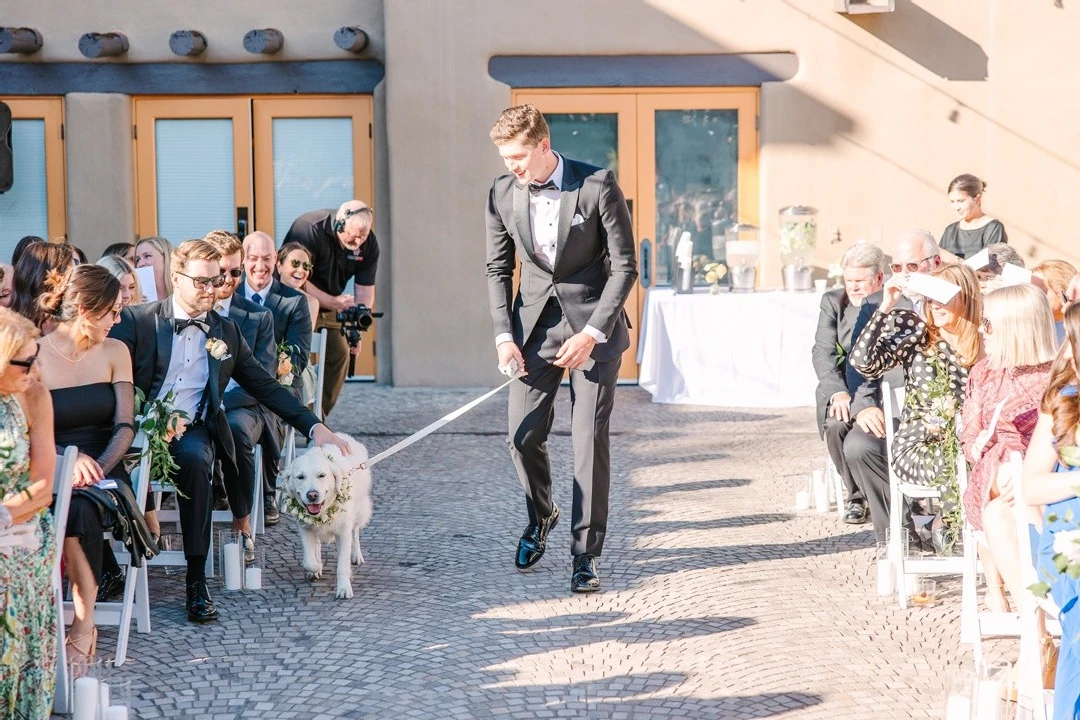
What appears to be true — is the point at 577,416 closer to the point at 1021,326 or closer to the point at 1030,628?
the point at 1021,326

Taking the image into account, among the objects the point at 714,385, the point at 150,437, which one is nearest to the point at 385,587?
the point at 150,437

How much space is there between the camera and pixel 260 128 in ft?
42.3

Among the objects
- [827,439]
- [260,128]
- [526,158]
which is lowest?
[827,439]

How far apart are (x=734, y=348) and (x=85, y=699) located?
316 inches

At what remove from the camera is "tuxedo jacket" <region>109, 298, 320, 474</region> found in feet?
19.8

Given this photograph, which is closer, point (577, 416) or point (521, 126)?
point (521, 126)

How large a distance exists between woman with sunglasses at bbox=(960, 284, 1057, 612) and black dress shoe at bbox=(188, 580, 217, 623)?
303cm

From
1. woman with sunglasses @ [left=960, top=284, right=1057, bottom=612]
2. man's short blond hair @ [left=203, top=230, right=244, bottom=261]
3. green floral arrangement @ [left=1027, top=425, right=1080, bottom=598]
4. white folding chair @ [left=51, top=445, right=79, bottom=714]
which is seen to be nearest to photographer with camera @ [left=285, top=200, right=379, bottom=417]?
man's short blond hair @ [left=203, top=230, right=244, bottom=261]

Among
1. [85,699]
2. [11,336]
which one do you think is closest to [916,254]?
[11,336]

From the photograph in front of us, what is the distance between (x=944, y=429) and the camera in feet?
18.7

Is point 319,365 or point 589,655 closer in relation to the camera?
point 589,655

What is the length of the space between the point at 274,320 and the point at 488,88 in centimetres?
556

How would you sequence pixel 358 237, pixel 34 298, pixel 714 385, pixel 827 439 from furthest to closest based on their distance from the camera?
pixel 714 385, pixel 358 237, pixel 827 439, pixel 34 298

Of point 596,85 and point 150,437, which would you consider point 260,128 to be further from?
point 150,437
